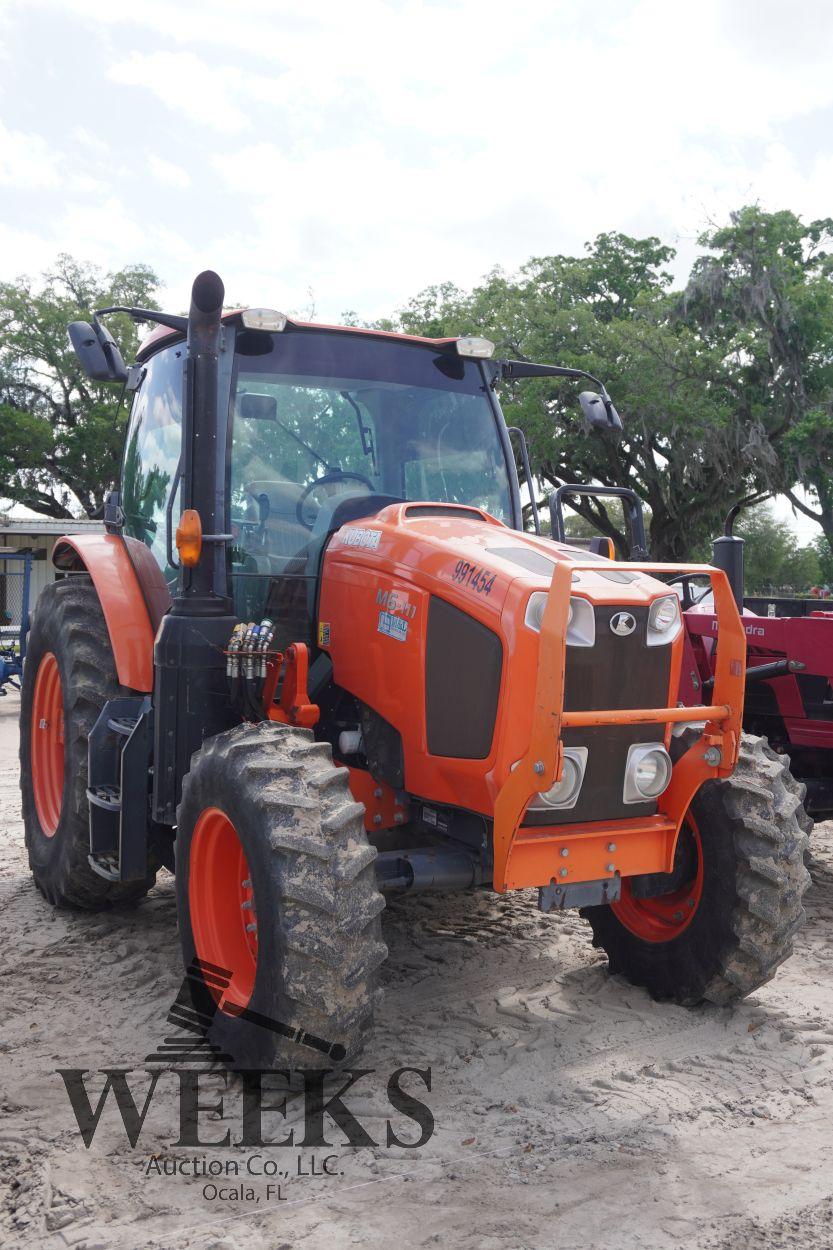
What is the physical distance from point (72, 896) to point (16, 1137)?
2032 mm

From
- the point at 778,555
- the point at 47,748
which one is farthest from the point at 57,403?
the point at 778,555

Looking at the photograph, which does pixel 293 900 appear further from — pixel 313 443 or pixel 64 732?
pixel 64 732

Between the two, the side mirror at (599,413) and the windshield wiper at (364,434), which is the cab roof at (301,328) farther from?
the side mirror at (599,413)

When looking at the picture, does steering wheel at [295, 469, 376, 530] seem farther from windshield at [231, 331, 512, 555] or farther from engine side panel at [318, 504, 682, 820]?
engine side panel at [318, 504, 682, 820]

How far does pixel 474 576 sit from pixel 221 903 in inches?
55.4

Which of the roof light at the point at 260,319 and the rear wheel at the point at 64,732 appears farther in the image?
the rear wheel at the point at 64,732

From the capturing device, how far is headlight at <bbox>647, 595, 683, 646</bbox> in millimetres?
3600

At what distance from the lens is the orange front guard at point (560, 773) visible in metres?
3.27

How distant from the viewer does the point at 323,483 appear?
4.43 meters

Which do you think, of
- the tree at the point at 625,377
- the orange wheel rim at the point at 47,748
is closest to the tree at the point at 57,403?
the tree at the point at 625,377

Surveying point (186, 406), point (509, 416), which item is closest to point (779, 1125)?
point (186, 406)

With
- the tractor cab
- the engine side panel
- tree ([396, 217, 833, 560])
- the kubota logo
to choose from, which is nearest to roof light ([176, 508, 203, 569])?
A: the tractor cab

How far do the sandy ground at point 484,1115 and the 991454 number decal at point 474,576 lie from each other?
62.0 inches

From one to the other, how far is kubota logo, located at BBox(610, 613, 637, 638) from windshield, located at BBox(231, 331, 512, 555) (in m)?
1.35
